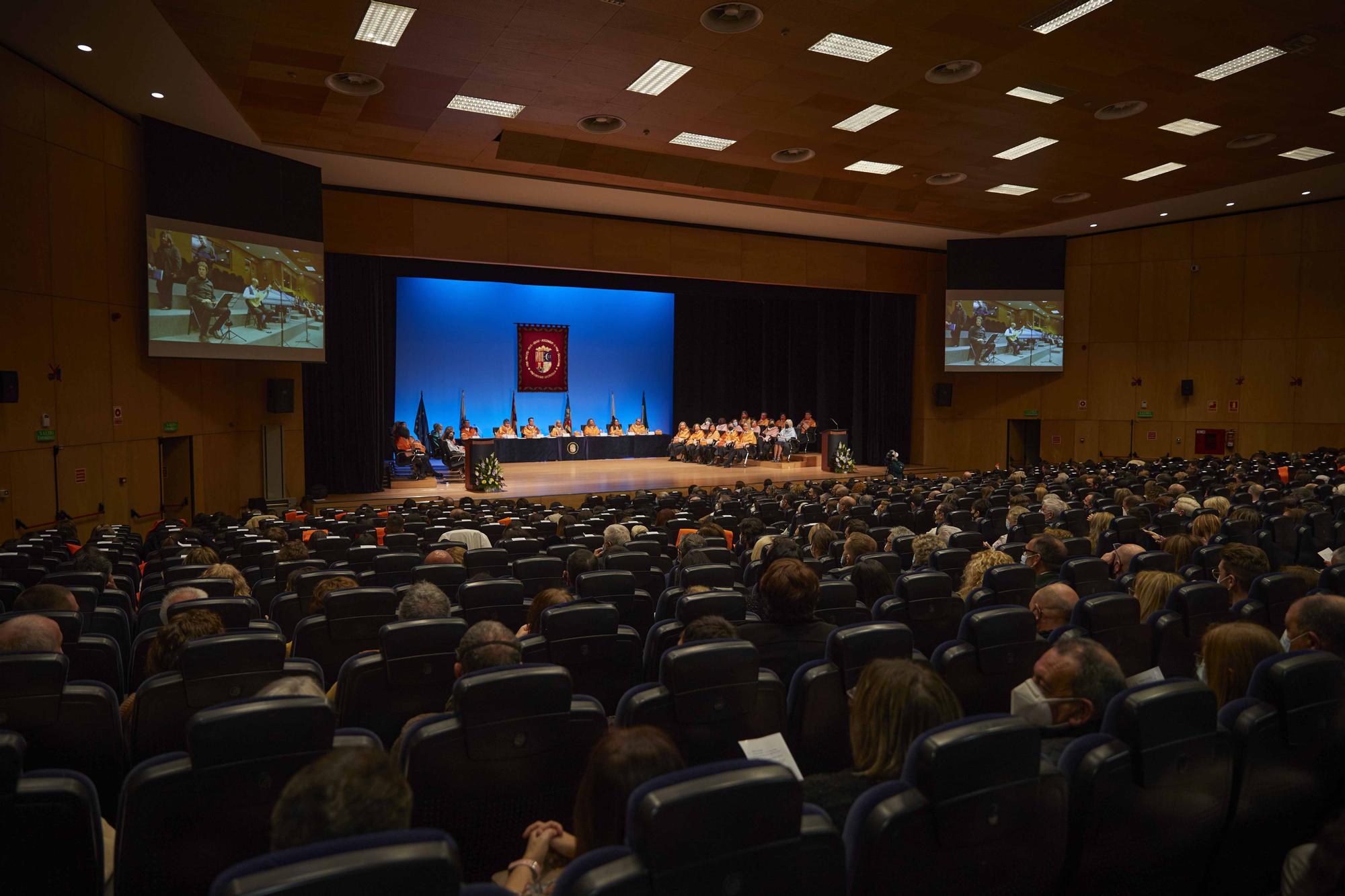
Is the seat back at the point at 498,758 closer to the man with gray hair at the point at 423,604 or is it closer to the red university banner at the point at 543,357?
the man with gray hair at the point at 423,604

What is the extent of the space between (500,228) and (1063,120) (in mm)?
9970

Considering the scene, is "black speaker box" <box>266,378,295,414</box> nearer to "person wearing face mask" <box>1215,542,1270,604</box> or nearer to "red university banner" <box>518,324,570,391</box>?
"red university banner" <box>518,324,570,391</box>

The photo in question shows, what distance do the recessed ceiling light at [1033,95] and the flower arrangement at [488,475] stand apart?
1051cm

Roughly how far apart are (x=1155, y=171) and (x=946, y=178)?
353 centimetres

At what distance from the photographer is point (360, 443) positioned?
15758 millimetres

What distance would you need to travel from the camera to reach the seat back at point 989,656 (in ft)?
9.71

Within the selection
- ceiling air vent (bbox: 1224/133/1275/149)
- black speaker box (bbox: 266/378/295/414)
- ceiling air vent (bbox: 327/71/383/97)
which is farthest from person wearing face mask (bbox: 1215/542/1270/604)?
black speaker box (bbox: 266/378/295/414)

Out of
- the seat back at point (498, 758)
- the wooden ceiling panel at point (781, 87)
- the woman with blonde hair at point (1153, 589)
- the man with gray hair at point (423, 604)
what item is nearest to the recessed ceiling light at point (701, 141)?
the wooden ceiling panel at point (781, 87)

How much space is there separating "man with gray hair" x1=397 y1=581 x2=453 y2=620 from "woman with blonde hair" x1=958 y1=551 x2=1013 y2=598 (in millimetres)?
2826

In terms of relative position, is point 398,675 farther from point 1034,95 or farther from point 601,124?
point 1034,95

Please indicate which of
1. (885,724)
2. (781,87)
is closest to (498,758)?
(885,724)

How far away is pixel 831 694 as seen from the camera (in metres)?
2.70

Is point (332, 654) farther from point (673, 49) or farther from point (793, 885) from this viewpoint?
point (673, 49)

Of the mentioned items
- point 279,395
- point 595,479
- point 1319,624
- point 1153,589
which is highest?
point 279,395
